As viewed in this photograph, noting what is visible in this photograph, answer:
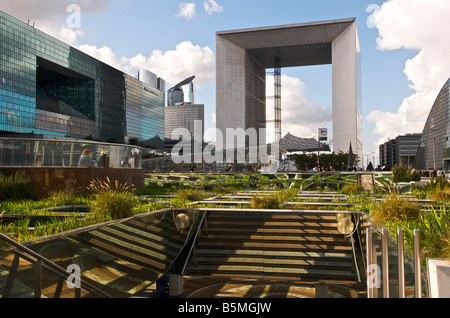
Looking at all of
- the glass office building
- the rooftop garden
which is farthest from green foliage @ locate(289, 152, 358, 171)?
the glass office building

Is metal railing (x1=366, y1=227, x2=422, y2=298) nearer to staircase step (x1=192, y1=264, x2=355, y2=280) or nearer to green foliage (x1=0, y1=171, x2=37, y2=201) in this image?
staircase step (x1=192, y1=264, x2=355, y2=280)

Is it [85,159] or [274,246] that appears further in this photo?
[85,159]

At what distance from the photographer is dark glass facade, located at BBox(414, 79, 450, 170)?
280 ft

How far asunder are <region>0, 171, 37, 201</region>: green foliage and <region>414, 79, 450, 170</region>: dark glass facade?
279 ft

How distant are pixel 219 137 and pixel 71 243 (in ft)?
215

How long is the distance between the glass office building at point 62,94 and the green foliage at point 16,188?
63.6 m

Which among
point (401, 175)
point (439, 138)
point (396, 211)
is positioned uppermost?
point (439, 138)

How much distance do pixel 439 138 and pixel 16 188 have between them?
98.7 m

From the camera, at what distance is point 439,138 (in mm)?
90625

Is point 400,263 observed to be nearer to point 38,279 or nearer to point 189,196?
point 38,279

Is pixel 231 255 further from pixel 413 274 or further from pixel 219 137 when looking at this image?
pixel 219 137

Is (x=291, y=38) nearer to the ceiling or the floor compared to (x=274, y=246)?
nearer to the ceiling

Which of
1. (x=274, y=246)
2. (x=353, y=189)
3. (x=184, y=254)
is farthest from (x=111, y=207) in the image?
(x=353, y=189)

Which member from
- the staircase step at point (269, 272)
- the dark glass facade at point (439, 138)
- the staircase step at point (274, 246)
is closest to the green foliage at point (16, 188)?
the staircase step at point (274, 246)
